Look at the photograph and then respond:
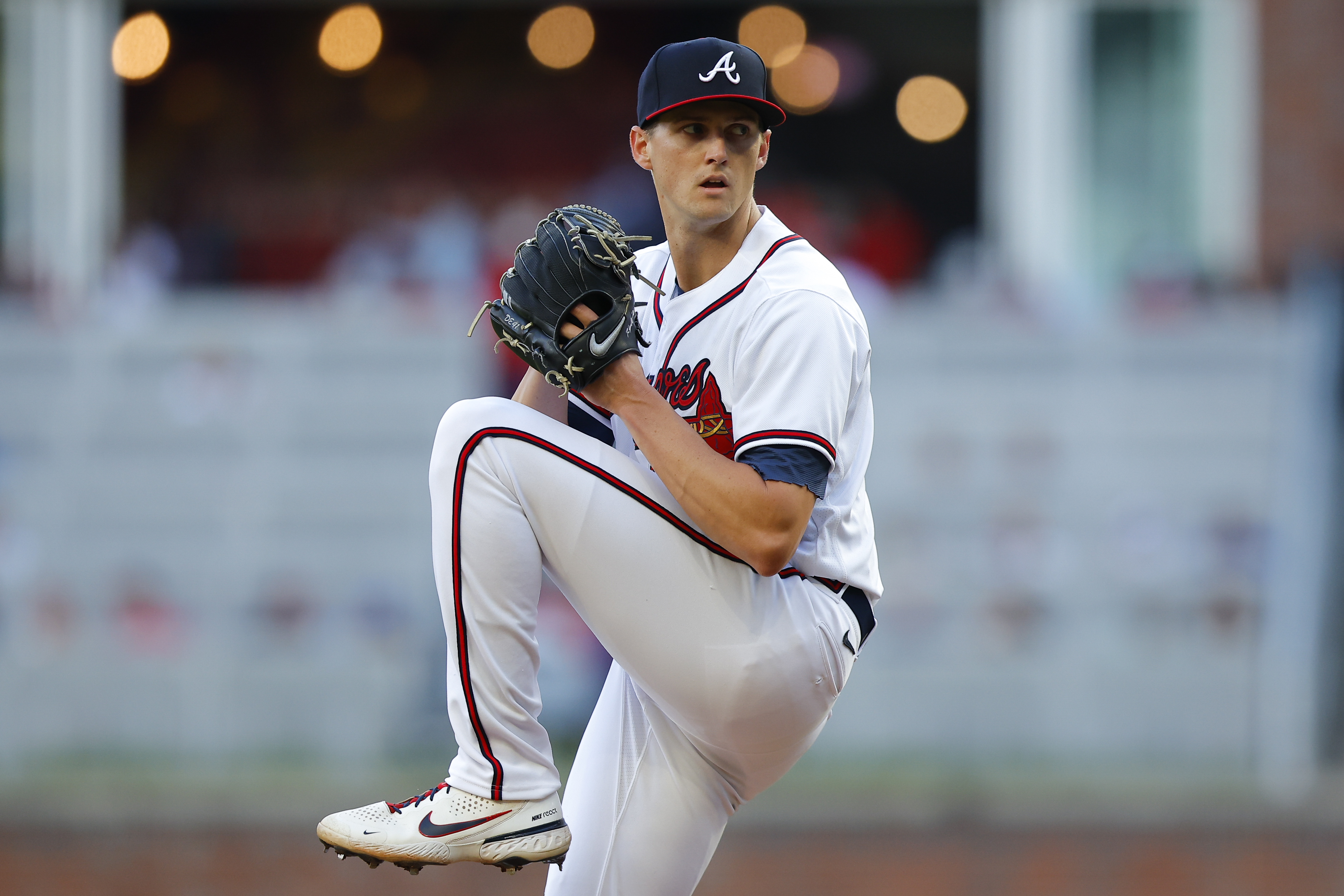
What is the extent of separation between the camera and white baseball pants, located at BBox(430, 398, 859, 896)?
2.71 meters

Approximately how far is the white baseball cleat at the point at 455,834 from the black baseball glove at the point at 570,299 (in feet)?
2.47

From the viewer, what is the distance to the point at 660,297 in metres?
3.15

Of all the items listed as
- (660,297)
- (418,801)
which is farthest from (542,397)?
(418,801)

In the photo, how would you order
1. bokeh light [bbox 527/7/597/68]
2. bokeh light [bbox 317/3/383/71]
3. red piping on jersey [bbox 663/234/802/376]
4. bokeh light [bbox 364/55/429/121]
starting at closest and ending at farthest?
red piping on jersey [bbox 663/234/802/376] < bokeh light [bbox 317/3/383/71] < bokeh light [bbox 527/7/597/68] < bokeh light [bbox 364/55/429/121]

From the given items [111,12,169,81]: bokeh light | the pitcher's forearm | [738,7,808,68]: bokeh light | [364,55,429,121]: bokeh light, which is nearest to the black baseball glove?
the pitcher's forearm

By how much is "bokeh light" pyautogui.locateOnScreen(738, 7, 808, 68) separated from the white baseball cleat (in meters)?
10.3

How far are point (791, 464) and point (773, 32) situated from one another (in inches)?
410

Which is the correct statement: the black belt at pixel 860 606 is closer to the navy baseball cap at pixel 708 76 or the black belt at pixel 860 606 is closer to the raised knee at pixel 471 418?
the raised knee at pixel 471 418

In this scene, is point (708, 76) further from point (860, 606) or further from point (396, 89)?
point (396, 89)

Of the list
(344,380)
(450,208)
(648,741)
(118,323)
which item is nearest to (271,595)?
(344,380)

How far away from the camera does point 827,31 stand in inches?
510

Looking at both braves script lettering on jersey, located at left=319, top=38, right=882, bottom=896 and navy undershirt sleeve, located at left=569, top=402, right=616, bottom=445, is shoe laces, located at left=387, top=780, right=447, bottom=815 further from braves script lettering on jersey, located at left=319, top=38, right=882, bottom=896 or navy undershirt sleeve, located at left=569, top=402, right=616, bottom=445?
navy undershirt sleeve, located at left=569, top=402, right=616, bottom=445

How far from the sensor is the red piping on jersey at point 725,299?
292cm

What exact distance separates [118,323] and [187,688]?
245cm
